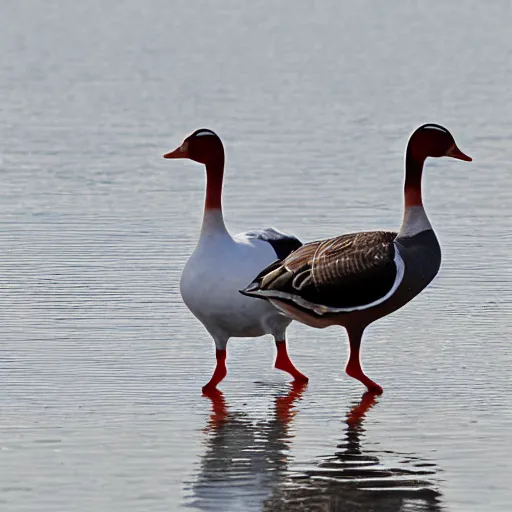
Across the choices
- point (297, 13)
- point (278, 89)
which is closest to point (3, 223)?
point (278, 89)

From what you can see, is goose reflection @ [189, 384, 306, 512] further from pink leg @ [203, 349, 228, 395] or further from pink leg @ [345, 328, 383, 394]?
pink leg @ [345, 328, 383, 394]

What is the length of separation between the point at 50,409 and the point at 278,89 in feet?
71.2

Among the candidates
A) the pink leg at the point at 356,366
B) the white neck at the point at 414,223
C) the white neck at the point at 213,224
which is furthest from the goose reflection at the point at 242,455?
the white neck at the point at 414,223

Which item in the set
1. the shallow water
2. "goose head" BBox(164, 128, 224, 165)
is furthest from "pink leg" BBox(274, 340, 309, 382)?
"goose head" BBox(164, 128, 224, 165)

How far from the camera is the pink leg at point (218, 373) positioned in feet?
35.7

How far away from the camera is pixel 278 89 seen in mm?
31562

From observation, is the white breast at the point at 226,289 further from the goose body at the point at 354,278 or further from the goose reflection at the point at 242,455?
the goose reflection at the point at 242,455

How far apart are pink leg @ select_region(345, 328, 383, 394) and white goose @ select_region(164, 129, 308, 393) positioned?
0.42 m

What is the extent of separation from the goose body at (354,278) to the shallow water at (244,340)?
0.48m

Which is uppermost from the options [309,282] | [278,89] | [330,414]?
[278,89]

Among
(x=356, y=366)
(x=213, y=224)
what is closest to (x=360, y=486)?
(x=356, y=366)

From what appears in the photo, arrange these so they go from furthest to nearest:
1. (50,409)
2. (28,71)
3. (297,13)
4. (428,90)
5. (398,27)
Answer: (297,13)
(398,27)
(28,71)
(428,90)
(50,409)

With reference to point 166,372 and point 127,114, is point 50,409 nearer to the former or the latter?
point 166,372

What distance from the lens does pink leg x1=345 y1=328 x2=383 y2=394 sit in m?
10.8
